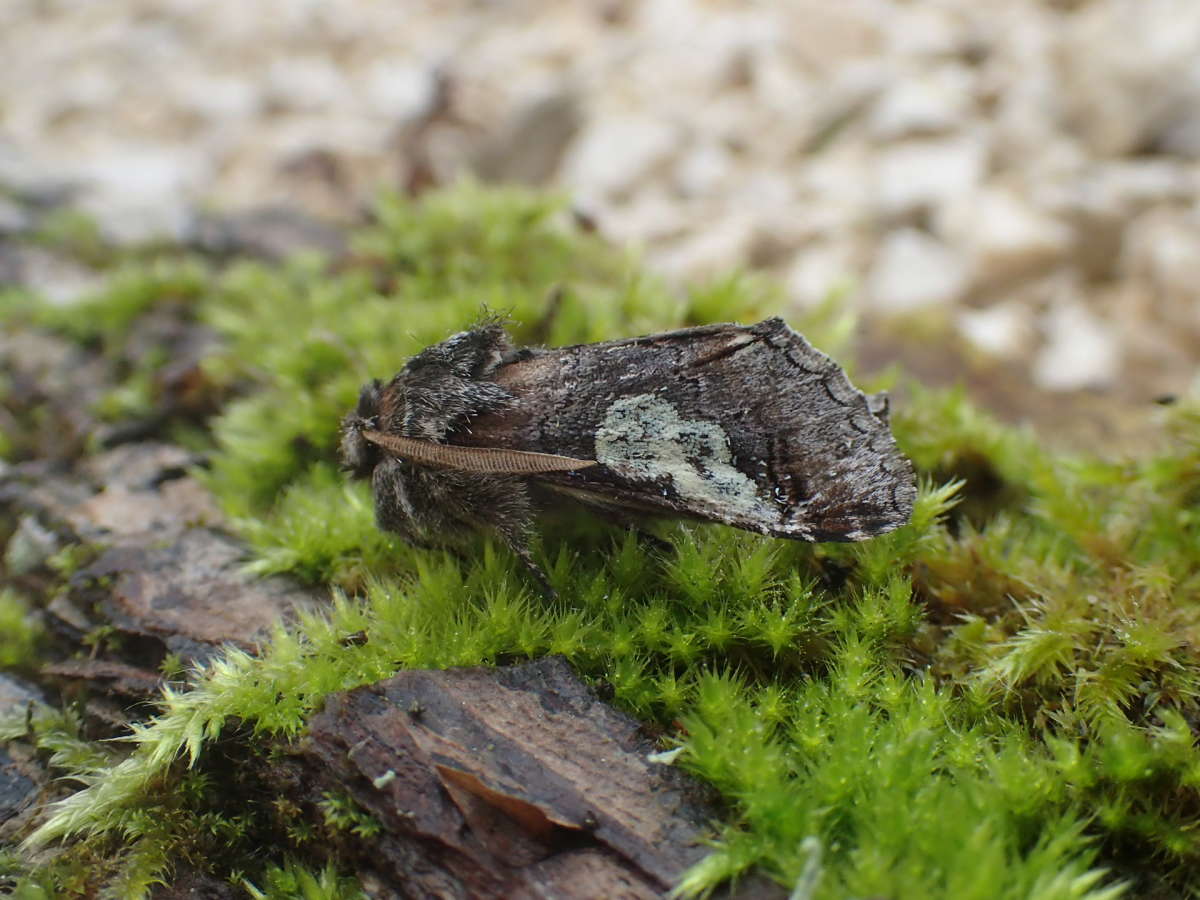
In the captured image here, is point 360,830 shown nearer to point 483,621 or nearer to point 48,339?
point 483,621

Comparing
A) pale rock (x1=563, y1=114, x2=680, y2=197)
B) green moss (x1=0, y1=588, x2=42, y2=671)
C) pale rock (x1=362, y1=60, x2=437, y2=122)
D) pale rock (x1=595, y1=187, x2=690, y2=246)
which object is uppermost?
pale rock (x1=362, y1=60, x2=437, y2=122)

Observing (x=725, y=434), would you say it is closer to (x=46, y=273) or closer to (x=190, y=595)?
(x=190, y=595)

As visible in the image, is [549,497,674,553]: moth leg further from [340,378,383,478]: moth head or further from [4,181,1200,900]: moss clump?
[340,378,383,478]: moth head

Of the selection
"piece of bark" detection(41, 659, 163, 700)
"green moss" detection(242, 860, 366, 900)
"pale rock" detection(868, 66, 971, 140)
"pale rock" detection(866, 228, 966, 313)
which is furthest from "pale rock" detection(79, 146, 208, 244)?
"pale rock" detection(868, 66, 971, 140)

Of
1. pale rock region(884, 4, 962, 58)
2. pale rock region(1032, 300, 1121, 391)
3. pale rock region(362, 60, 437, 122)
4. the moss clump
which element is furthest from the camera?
pale rock region(362, 60, 437, 122)

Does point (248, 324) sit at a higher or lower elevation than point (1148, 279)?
higher

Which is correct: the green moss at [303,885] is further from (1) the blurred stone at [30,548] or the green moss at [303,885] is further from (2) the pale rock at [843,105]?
(2) the pale rock at [843,105]

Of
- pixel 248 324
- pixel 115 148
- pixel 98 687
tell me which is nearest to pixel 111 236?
pixel 248 324
